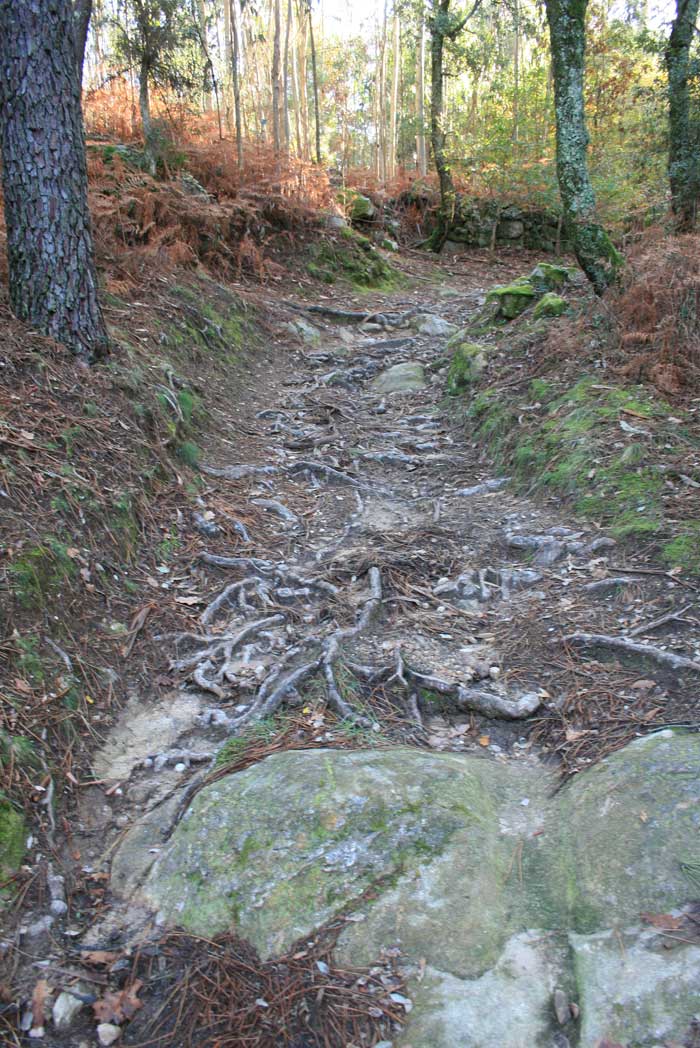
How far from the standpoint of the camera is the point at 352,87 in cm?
2914

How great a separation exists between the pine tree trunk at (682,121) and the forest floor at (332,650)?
5341 mm

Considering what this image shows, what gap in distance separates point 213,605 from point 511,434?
363 centimetres

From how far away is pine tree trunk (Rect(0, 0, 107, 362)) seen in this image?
16.7 ft

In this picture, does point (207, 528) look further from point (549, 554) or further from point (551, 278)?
point (551, 278)

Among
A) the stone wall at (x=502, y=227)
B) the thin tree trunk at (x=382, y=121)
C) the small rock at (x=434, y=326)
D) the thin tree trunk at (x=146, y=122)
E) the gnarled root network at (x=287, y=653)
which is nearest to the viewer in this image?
the gnarled root network at (x=287, y=653)

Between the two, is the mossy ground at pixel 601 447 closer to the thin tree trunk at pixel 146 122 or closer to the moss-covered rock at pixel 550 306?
the moss-covered rock at pixel 550 306

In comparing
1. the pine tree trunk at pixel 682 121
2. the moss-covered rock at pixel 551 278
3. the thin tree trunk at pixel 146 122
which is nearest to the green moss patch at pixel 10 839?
the moss-covered rock at pixel 551 278

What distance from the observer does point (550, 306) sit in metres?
8.67

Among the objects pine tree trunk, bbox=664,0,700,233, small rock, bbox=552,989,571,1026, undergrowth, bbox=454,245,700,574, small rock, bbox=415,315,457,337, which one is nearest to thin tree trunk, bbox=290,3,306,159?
small rock, bbox=415,315,457,337

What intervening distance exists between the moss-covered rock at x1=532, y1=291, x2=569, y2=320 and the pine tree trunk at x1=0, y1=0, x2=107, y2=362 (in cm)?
542

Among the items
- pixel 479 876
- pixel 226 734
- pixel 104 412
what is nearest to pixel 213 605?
pixel 226 734

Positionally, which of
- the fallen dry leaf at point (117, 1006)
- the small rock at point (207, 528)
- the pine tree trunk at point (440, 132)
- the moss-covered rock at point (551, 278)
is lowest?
the fallen dry leaf at point (117, 1006)

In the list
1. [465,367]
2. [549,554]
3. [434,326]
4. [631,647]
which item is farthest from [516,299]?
[631,647]

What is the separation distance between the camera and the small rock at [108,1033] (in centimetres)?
224
